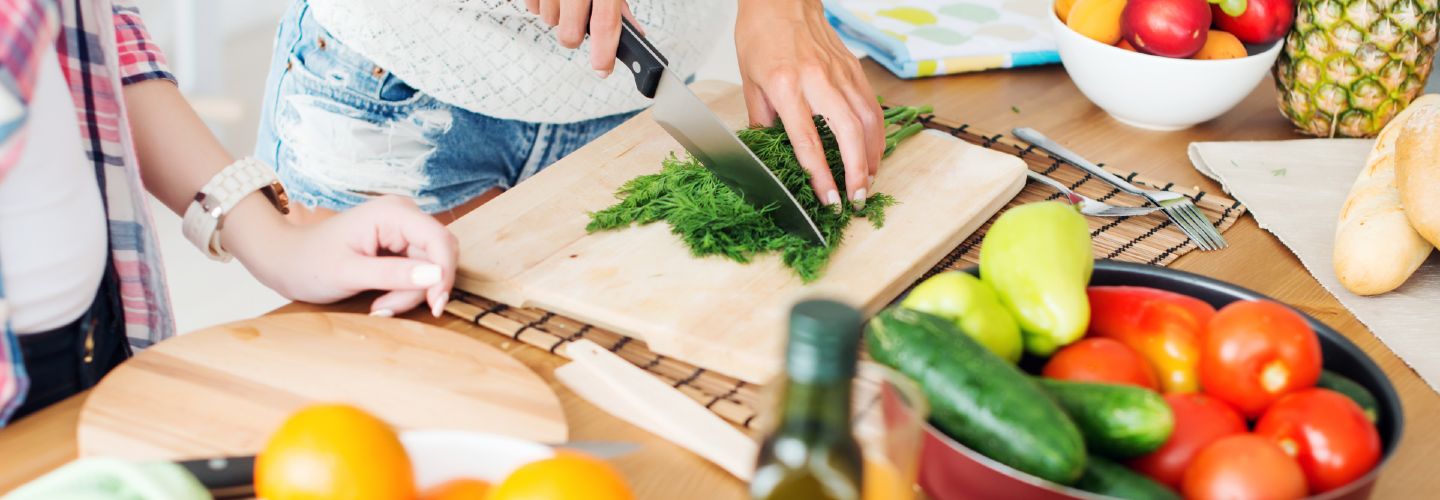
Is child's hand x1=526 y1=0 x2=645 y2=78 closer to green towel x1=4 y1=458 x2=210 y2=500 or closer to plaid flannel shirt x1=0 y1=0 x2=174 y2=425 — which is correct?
plaid flannel shirt x1=0 y1=0 x2=174 y2=425

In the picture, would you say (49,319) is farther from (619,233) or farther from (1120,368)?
(1120,368)

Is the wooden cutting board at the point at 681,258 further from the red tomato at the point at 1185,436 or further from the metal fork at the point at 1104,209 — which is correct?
the red tomato at the point at 1185,436

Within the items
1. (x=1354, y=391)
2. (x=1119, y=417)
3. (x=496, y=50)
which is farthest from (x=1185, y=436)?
(x=496, y=50)

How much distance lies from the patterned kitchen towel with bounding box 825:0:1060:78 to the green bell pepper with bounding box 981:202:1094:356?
0.79 metres

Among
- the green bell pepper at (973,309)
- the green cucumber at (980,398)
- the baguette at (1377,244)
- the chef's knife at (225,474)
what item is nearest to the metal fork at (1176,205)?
the baguette at (1377,244)

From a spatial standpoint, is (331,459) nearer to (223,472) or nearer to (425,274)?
(223,472)

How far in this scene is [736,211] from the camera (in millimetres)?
1240

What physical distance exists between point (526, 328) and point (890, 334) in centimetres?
43

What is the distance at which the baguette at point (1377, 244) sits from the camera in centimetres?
117

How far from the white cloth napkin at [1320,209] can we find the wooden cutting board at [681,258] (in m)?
0.27

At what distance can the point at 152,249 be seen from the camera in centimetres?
116

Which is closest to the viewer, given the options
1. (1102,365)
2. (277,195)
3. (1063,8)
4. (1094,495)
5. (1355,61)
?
(1094,495)

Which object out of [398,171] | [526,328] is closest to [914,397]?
[526,328]

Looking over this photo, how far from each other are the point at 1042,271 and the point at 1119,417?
18cm
